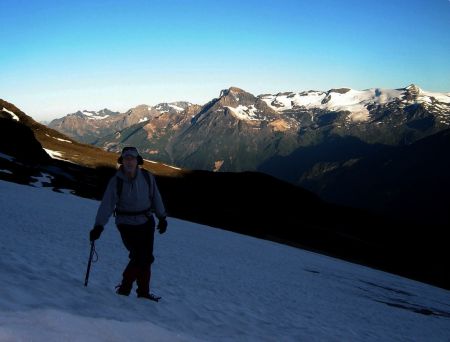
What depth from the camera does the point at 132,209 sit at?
34.0ft

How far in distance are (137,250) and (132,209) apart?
1092 mm

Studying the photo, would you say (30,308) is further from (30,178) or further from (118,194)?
(30,178)

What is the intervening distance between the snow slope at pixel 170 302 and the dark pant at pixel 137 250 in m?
0.54

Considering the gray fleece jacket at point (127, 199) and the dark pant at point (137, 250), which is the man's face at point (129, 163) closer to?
the gray fleece jacket at point (127, 199)

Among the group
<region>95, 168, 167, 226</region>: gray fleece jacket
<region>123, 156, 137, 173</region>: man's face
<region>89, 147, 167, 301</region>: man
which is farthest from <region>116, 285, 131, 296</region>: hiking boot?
<region>123, 156, 137, 173</region>: man's face

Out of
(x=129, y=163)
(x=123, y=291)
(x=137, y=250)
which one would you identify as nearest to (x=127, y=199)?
(x=129, y=163)

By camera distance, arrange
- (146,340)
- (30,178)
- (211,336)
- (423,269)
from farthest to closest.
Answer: (423,269), (30,178), (211,336), (146,340)

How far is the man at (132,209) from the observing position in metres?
10.2

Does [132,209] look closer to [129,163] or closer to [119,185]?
[119,185]

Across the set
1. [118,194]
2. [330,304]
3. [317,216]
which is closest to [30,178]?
[330,304]

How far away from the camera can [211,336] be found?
31.9 ft

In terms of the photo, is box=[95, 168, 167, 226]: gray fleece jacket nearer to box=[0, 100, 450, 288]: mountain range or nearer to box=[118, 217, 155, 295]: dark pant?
box=[118, 217, 155, 295]: dark pant

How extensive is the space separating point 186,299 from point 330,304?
9672 millimetres

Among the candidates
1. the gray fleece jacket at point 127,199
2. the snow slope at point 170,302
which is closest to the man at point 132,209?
the gray fleece jacket at point 127,199
